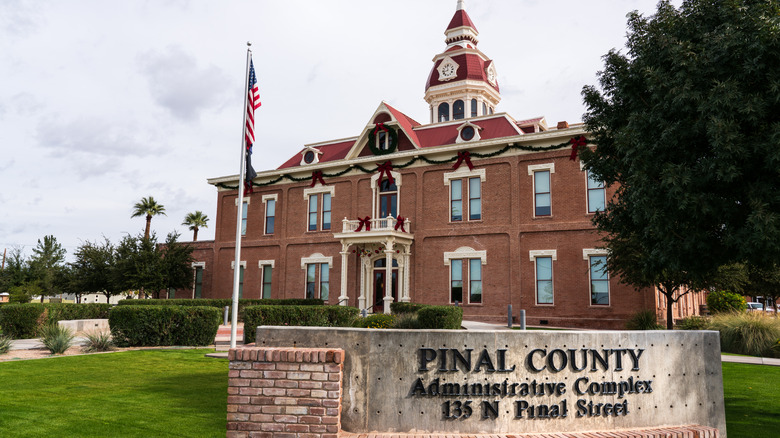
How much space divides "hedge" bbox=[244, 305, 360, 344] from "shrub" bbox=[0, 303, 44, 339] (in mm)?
9465

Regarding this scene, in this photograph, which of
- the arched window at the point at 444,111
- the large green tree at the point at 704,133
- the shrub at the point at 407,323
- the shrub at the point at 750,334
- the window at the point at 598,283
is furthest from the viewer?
the arched window at the point at 444,111

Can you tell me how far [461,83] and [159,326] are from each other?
3011 centimetres

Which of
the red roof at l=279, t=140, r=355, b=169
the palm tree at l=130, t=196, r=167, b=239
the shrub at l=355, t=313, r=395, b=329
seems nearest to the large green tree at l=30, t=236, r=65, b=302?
the palm tree at l=130, t=196, r=167, b=239

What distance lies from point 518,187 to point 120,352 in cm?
1869

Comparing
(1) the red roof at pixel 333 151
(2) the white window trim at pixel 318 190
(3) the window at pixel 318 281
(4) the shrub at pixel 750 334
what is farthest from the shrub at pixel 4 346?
(4) the shrub at pixel 750 334

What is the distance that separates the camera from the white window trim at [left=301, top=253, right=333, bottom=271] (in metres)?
31.4

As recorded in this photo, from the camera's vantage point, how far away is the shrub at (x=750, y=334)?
17.7m

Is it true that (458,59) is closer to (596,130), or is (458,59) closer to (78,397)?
(596,130)

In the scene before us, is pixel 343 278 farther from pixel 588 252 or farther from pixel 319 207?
pixel 588 252

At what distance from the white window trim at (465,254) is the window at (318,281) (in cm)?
745

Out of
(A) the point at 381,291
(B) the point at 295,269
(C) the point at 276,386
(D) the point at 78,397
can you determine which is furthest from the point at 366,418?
(B) the point at 295,269

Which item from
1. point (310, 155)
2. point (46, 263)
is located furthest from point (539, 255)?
point (46, 263)

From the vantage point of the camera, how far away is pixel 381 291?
29.6 m

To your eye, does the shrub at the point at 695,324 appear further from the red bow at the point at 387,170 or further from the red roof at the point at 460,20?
the red roof at the point at 460,20
